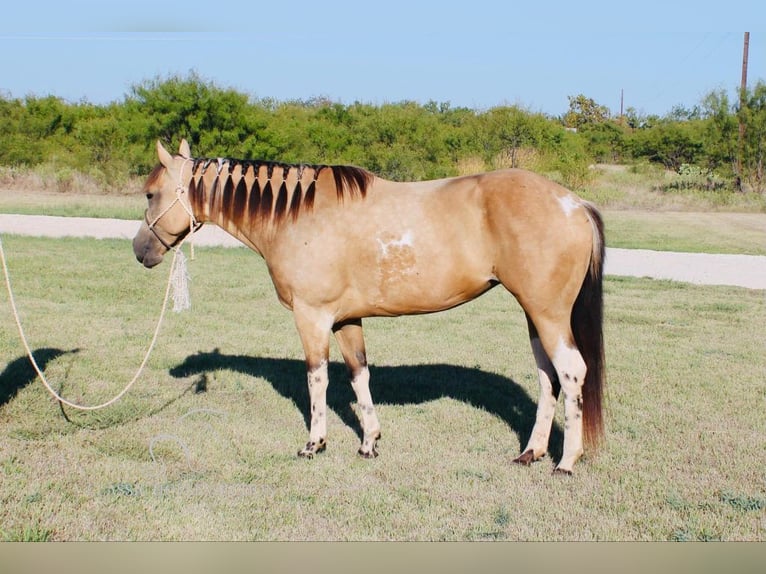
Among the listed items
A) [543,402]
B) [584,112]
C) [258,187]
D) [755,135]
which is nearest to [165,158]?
[258,187]

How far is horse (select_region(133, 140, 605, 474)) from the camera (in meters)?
4.51

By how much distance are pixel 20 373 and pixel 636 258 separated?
12.0m

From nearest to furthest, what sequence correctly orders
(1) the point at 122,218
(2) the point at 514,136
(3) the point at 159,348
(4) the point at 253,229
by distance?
(4) the point at 253,229
(3) the point at 159,348
(1) the point at 122,218
(2) the point at 514,136

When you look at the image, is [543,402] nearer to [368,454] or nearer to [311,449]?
[368,454]

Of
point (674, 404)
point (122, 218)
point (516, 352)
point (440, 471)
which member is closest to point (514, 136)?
point (122, 218)

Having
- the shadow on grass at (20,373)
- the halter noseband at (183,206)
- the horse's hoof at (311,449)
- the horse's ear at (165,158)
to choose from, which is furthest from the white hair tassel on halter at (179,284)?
the shadow on grass at (20,373)

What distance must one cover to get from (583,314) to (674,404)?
1945 millimetres

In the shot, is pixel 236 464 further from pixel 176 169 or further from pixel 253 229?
pixel 176 169

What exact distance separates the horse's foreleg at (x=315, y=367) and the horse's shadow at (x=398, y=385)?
602mm

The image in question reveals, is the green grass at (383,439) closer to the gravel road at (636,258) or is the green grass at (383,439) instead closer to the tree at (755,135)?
the gravel road at (636,258)

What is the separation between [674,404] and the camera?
20.0 feet

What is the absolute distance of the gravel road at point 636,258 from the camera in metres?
12.9

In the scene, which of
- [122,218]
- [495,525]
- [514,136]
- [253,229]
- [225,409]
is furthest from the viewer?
[514,136]

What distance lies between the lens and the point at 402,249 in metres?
4.66
